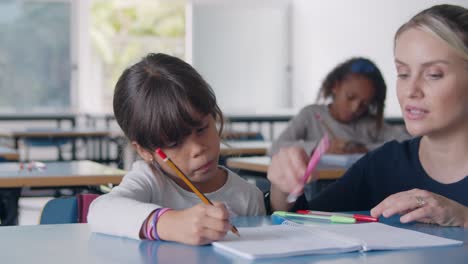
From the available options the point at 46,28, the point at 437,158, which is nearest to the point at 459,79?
the point at 437,158

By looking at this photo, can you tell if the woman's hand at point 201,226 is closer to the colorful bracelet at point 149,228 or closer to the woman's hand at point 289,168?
the colorful bracelet at point 149,228

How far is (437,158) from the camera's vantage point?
163 centimetres

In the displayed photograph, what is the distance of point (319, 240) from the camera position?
3.72ft

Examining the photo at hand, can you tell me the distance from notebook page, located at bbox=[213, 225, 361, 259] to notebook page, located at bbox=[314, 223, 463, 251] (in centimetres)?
4

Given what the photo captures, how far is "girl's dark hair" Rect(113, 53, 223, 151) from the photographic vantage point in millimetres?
1479

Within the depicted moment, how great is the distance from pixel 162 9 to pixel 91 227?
11847 millimetres

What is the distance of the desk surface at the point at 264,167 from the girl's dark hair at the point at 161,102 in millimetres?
1252

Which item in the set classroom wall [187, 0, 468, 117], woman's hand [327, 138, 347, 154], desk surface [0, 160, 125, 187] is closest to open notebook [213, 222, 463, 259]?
desk surface [0, 160, 125, 187]

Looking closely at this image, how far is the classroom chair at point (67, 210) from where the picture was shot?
5.58 ft

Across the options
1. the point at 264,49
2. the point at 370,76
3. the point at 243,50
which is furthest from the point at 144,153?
the point at 264,49

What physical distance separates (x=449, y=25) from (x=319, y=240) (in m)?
0.65

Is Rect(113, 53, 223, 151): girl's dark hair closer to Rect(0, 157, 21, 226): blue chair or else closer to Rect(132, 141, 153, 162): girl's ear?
Rect(132, 141, 153, 162): girl's ear

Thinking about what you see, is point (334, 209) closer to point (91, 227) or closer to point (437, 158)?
point (437, 158)

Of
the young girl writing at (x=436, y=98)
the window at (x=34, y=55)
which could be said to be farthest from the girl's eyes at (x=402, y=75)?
the window at (x=34, y=55)
